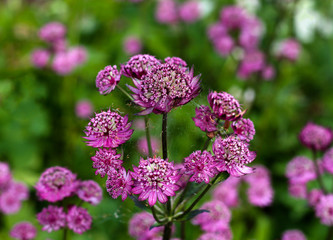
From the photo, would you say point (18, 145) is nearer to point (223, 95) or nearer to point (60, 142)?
point (60, 142)

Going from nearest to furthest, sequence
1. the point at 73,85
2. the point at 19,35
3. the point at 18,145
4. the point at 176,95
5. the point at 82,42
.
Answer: the point at 176,95 → the point at 18,145 → the point at 73,85 → the point at 19,35 → the point at 82,42

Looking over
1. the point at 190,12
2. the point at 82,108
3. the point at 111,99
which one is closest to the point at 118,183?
the point at 111,99

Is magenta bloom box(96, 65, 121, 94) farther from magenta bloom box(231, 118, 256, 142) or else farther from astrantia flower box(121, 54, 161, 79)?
magenta bloom box(231, 118, 256, 142)

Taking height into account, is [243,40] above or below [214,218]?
above

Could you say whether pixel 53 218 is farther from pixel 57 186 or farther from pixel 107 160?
pixel 107 160

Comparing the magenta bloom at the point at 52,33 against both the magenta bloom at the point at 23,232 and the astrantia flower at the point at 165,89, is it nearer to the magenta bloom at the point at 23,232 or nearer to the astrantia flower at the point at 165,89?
the magenta bloom at the point at 23,232

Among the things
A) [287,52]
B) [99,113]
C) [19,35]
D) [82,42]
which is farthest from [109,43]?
[99,113]
